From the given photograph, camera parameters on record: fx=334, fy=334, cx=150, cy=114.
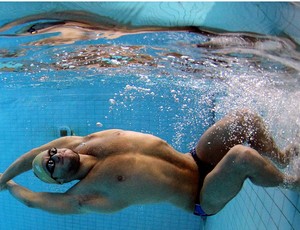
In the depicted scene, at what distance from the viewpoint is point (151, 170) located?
10.1ft

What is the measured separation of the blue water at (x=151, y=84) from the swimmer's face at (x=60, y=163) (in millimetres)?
1296

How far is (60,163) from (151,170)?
0.83m

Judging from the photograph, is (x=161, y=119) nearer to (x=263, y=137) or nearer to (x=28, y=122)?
(x=28, y=122)

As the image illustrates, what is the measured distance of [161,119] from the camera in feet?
27.0

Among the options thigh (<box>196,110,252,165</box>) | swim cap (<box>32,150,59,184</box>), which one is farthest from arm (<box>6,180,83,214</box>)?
thigh (<box>196,110,252,165</box>)

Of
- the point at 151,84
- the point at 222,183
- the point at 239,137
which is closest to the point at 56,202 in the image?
the point at 222,183

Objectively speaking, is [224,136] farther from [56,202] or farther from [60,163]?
[56,202]

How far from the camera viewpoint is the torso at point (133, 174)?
3025 millimetres

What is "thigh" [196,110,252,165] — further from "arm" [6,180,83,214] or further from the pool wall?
the pool wall

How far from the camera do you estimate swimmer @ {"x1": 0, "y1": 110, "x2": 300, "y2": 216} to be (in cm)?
281

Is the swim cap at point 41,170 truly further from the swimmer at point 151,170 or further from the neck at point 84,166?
the neck at point 84,166

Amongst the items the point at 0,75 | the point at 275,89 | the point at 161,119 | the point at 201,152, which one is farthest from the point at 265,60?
the point at 0,75

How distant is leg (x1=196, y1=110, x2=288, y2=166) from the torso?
0.26 m

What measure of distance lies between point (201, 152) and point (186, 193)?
46 centimetres
